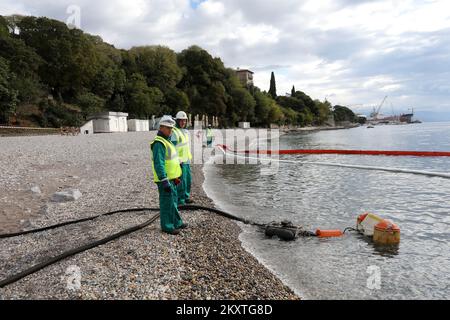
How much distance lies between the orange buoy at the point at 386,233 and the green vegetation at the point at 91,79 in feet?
132

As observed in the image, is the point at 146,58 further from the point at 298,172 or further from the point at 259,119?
the point at 298,172

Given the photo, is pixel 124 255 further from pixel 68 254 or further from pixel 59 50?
pixel 59 50

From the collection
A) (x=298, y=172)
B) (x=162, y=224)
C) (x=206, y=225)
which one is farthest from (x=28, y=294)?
(x=298, y=172)

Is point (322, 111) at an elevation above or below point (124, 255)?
above

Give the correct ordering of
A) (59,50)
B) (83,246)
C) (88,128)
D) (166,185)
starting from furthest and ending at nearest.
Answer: (59,50) → (88,128) → (166,185) → (83,246)

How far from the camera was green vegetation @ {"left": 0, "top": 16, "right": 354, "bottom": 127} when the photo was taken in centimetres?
4344

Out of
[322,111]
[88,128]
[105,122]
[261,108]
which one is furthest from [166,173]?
[322,111]

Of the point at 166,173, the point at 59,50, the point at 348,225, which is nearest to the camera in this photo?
the point at 166,173

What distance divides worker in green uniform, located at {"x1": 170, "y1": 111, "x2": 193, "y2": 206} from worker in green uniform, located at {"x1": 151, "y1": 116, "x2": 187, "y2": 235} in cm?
161

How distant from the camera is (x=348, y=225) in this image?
8.59 m

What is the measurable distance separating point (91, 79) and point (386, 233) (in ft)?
185

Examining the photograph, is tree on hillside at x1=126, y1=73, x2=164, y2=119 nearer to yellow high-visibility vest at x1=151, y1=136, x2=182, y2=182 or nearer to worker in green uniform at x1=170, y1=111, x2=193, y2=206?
worker in green uniform at x1=170, y1=111, x2=193, y2=206

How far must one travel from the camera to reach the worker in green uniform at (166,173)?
6.06 metres

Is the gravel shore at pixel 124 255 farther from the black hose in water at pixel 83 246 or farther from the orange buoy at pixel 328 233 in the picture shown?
the orange buoy at pixel 328 233
